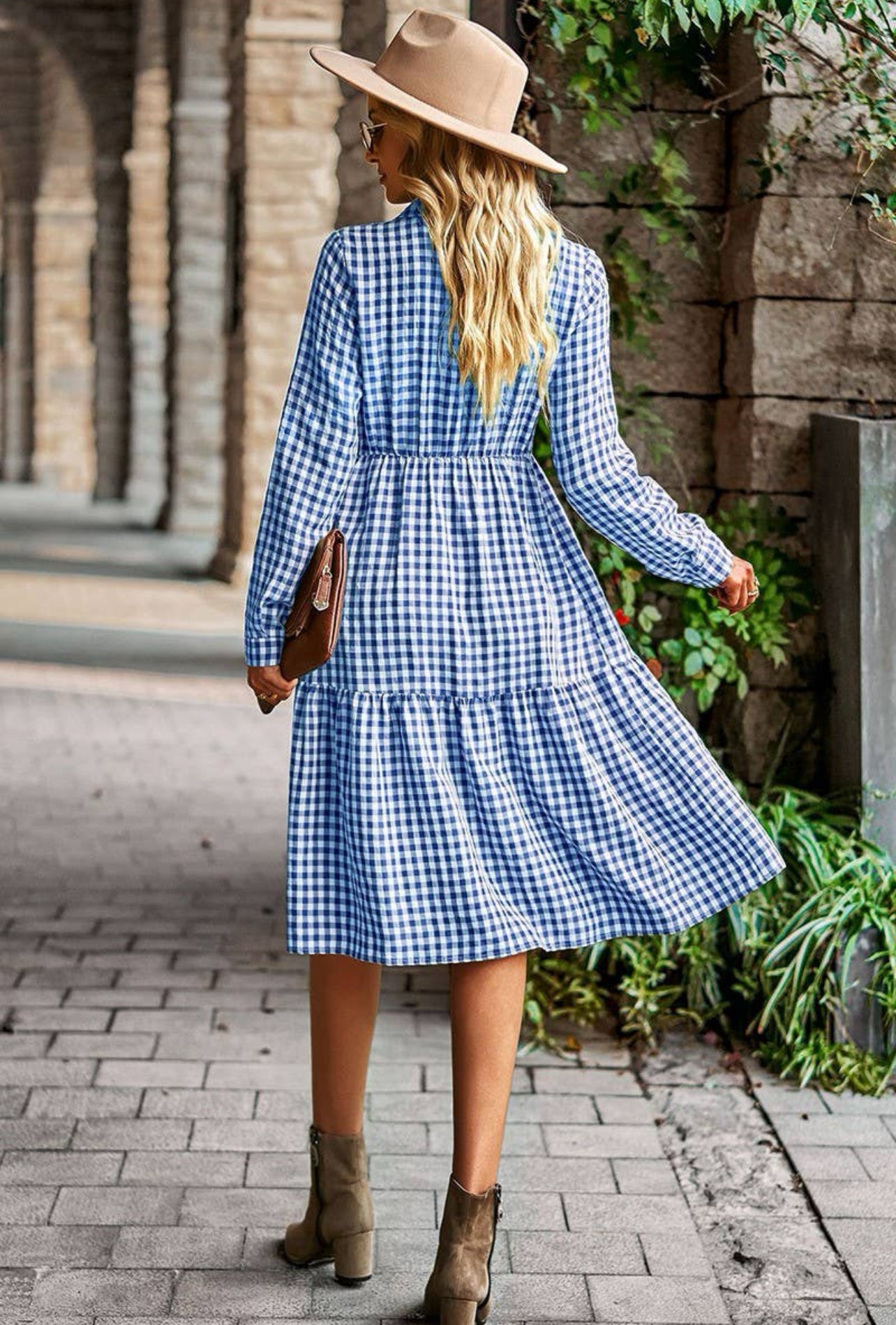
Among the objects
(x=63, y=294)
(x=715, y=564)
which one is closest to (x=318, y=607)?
(x=715, y=564)

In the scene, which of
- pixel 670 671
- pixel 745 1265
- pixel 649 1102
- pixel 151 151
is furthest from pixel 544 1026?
pixel 151 151

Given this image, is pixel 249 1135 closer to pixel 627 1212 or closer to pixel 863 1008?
pixel 627 1212

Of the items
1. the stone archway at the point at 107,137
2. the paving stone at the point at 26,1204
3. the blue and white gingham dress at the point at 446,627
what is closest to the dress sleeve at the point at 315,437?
the blue and white gingham dress at the point at 446,627

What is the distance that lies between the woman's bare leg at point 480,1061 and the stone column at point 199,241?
11208 mm

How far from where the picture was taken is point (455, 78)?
2.47 metres

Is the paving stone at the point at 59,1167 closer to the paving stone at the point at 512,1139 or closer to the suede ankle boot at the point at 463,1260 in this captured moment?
the paving stone at the point at 512,1139

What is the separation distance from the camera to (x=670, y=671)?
157 inches

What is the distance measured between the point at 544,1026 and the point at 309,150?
8.42 m

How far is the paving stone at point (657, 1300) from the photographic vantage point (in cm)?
258

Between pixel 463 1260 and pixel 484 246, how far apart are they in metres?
1.33

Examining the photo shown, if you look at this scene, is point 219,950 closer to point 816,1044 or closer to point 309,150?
point 816,1044

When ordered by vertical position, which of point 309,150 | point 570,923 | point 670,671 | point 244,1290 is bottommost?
point 244,1290

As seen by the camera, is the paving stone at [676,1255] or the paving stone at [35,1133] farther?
the paving stone at [35,1133]

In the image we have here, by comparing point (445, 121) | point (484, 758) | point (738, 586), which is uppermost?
point (445, 121)
